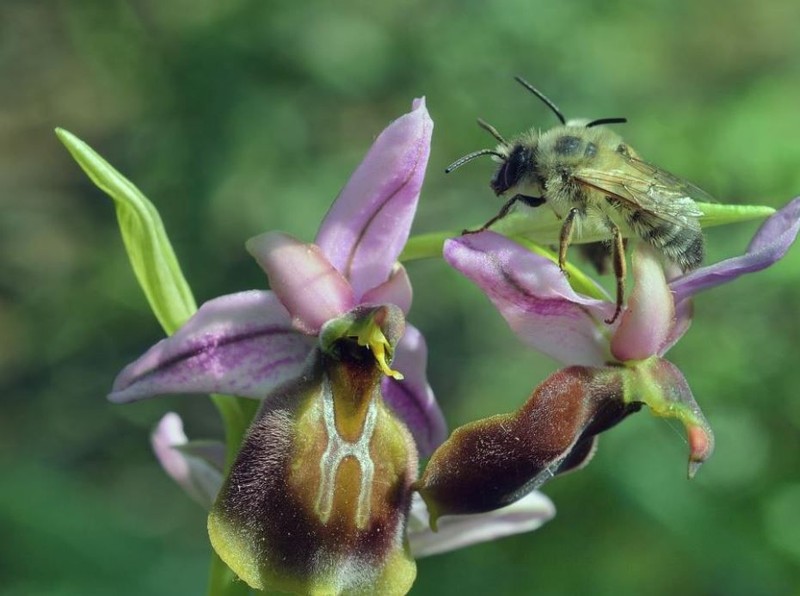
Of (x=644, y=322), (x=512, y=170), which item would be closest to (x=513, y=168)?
(x=512, y=170)

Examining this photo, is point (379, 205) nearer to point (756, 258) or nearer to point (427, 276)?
point (756, 258)

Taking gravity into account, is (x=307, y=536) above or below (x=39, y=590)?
above

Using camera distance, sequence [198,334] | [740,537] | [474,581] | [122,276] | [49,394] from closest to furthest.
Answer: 1. [198,334]
2. [740,537]
3. [474,581]
4. [122,276]
5. [49,394]

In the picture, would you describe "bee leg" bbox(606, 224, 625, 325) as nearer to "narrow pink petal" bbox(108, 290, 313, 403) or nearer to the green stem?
the green stem

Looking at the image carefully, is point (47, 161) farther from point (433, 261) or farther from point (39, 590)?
point (39, 590)

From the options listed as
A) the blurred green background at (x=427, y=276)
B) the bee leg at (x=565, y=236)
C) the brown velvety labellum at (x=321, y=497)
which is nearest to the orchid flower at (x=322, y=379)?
the brown velvety labellum at (x=321, y=497)

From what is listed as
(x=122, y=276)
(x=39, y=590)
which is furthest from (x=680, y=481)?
(x=122, y=276)
